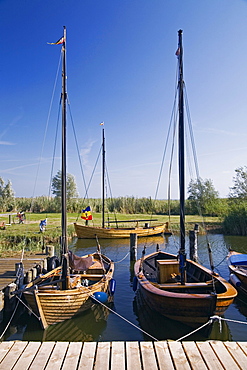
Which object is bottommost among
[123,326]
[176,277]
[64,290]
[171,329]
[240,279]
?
[123,326]

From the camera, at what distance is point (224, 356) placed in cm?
458

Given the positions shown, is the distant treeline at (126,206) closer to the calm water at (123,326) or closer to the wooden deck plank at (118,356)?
the calm water at (123,326)

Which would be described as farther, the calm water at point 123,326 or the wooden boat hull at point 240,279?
the wooden boat hull at point 240,279

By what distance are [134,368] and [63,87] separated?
884 centimetres

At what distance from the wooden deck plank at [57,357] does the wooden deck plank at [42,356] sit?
0.25 feet

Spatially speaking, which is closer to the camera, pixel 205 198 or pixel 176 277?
pixel 176 277

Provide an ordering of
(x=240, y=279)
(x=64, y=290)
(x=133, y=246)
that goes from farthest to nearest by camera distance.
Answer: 1. (x=133, y=246)
2. (x=240, y=279)
3. (x=64, y=290)

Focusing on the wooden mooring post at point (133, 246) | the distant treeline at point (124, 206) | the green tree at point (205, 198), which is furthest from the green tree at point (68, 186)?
the wooden mooring post at point (133, 246)

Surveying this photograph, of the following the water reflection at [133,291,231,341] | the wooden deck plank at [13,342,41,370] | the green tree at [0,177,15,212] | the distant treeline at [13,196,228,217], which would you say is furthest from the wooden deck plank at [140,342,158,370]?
the green tree at [0,177,15,212]

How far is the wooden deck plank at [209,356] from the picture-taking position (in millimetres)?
4301

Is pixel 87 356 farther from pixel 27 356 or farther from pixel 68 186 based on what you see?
pixel 68 186

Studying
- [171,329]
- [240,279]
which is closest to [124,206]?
[240,279]

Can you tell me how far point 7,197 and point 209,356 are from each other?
4878 cm

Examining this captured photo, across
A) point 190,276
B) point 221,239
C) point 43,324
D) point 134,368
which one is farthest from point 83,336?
point 221,239
